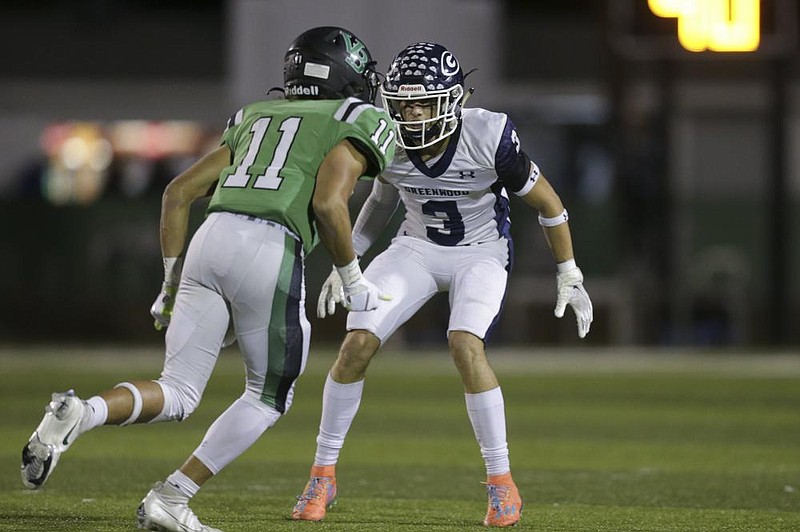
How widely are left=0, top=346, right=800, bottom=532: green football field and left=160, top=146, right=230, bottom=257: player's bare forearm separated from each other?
3.41ft

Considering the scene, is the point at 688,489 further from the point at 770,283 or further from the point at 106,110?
the point at 106,110

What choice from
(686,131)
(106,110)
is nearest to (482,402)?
(686,131)

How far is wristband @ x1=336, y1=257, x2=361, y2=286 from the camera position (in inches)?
190

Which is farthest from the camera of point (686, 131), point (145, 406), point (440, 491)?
point (686, 131)

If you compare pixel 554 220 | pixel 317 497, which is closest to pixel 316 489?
pixel 317 497

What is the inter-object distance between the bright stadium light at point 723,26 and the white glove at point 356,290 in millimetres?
9342

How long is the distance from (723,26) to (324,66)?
30.5 ft

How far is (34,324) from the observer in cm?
1728

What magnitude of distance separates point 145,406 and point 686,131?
51.4ft

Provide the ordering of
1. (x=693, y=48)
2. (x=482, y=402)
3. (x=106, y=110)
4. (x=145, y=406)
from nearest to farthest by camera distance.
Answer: (x=145, y=406), (x=482, y=402), (x=693, y=48), (x=106, y=110)

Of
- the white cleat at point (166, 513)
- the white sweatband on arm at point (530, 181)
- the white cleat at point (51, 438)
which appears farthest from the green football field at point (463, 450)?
the white sweatband on arm at point (530, 181)

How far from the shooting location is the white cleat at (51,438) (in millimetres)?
4398

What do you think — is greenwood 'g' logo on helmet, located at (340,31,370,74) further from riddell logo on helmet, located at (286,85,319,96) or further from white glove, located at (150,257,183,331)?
white glove, located at (150,257,183,331)

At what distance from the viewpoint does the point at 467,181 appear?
5746mm
